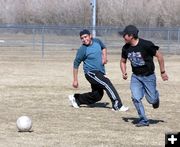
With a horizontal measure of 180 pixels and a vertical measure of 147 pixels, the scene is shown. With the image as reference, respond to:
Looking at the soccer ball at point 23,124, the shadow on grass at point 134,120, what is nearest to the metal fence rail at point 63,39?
the shadow on grass at point 134,120

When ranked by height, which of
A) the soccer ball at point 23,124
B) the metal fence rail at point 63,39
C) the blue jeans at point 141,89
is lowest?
the metal fence rail at point 63,39

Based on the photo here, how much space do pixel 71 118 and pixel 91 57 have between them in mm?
1747

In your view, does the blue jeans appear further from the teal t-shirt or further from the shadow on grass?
the teal t-shirt

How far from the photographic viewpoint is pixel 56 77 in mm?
21906

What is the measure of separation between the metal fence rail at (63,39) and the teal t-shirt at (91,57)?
81.4ft

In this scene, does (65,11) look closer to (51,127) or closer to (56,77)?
(56,77)

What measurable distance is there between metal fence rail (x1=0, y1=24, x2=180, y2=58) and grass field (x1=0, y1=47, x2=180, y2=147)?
770 inches

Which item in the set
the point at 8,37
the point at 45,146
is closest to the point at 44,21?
the point at 8,37

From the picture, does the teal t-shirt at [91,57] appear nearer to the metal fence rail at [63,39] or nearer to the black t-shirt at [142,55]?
the black t-shirt at [142,55]

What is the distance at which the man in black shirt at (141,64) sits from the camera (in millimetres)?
10828

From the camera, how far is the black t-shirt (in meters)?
10.8

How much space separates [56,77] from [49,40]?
25.0 metres

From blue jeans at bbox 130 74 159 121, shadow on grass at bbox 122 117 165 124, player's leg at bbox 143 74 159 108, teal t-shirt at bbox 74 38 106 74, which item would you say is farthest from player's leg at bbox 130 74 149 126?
teal t-shirt at bbox 74 38 106 74

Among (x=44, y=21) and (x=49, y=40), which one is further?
(x=44, y=21)
